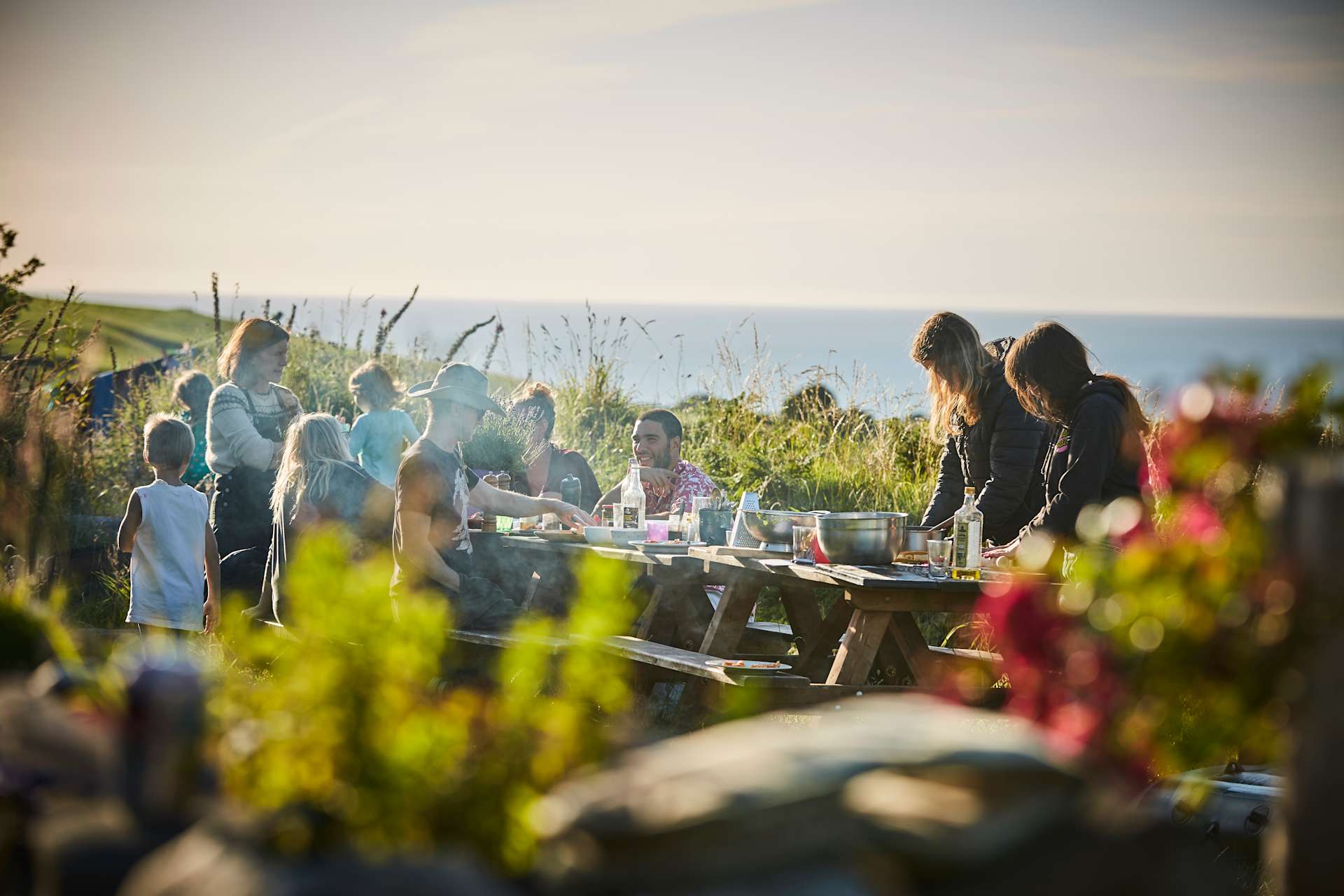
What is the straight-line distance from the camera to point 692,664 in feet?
17.4

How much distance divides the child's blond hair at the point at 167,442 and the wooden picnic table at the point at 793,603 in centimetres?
160

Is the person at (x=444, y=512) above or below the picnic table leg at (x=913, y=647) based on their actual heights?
above

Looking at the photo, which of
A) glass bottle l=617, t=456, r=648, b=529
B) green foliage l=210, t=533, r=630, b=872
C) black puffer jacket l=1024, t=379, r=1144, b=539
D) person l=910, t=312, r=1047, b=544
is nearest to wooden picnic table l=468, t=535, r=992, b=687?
glass bottle l=617, t=456, r=648, b=529

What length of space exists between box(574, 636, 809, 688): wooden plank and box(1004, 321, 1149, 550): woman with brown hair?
1.31 metres

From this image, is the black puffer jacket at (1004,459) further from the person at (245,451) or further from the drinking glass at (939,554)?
the person at (245,451)

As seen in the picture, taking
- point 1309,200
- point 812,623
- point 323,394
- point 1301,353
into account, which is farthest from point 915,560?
point 1309,200

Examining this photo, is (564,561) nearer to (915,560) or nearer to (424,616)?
(915,560)

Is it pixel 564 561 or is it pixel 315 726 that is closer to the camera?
pixel 315 726

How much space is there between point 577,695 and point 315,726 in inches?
15.0

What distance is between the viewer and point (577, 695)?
6.42 feet

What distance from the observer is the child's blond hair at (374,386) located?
7.60 m

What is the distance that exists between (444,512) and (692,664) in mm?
1294

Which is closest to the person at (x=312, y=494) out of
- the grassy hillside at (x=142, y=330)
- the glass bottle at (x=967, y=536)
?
the glass bottle at (x=967, y=536)

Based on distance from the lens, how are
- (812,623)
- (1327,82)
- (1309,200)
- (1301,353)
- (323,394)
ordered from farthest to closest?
1. (1309,200)
2. (1327,82)
3. (323,394)
4. (812,623)
5. (1301,353)
